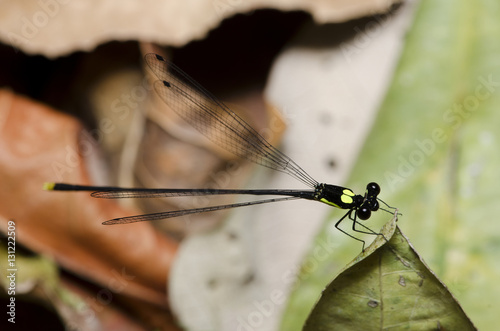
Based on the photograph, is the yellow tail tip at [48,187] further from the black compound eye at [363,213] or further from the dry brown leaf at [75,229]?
the black compound eye at [363,213]

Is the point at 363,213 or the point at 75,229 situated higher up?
the point at 75,229

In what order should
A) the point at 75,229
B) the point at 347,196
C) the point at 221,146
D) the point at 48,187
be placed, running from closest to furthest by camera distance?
the point at 347,196 < the point at 48,187 < the point at 75,229 < the point at 221,146

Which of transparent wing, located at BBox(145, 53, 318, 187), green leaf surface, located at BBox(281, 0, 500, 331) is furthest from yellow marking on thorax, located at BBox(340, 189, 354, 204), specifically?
transparent wing, located at BBox(145, 53, 318, 187)

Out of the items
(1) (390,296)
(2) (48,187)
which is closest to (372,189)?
(1) (390,296)

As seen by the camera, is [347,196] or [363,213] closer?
[363,213]

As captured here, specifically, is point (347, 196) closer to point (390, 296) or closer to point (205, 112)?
point (390, 296)

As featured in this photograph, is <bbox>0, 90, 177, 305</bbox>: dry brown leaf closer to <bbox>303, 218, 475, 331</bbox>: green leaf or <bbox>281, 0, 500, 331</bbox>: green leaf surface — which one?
<bbox>281, 0, 500, 331</bbox>: green leaf surface

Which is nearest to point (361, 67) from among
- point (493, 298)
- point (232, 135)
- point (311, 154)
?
point (311, 154)
